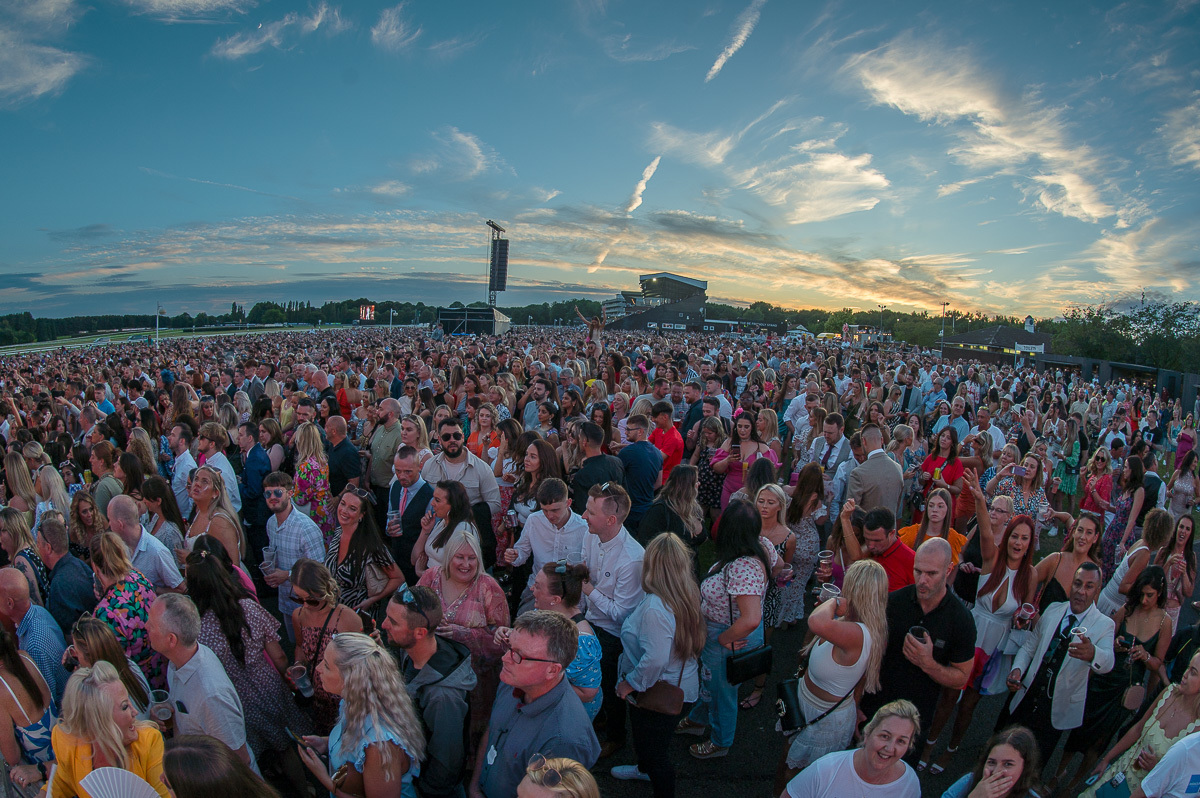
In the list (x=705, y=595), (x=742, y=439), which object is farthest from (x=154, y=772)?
(x=742, y=439)

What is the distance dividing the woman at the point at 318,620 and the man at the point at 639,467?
8.55 feet

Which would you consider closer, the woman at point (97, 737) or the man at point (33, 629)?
the woman at point (97, 737)

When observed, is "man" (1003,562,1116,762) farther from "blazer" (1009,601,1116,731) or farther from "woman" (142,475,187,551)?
"woman" (142,475,187,551)

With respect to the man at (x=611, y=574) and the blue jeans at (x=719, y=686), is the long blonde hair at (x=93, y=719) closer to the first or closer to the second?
the man at (x=611, y=574)

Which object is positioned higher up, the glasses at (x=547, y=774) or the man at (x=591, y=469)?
the man at (x=591, y=469)

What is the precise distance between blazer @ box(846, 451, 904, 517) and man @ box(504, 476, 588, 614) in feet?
9.05

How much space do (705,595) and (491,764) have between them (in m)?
1.47

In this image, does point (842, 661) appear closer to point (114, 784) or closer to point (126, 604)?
point (114, 784)

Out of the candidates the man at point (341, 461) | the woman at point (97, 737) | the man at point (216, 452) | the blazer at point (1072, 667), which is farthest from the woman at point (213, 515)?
the blazer at point (1072, 667)

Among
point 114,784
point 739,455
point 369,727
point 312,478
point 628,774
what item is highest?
point 739,455

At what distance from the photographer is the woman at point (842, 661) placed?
2.75m

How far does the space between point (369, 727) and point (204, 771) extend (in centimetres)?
53

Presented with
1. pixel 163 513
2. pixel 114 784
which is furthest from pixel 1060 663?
pixel 163 513

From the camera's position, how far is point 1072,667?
3.17m
